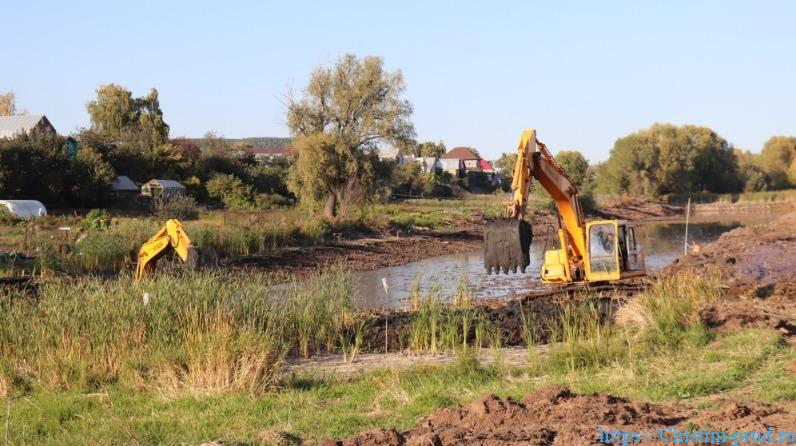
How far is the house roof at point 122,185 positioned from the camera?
51.8 meters

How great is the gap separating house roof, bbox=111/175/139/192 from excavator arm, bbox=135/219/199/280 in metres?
33.8

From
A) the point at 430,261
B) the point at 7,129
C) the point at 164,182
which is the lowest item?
the point at 430,261

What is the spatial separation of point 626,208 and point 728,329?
6023 centimetres

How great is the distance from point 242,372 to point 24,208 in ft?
100

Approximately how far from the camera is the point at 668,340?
478 inches

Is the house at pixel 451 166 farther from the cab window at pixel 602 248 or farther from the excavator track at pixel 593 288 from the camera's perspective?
the cab window at pixel 602 248

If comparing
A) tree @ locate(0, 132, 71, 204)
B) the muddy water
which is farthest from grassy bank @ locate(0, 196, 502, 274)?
tree @ locate(0, 132, 71, 204)

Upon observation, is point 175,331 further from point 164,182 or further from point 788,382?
point 164,182

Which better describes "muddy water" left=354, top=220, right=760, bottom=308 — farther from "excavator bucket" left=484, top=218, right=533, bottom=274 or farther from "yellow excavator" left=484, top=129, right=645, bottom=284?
"excavator bucket" left=484, top=218, right=533, bottom=274

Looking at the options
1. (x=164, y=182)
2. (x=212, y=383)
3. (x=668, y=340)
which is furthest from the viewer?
(x=164, y=182)

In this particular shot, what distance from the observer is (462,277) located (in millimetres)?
21078

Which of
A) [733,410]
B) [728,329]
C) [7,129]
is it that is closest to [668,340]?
[728,329]

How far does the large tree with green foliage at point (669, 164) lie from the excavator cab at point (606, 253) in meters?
63.0

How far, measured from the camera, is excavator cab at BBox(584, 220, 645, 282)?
19.8 m
